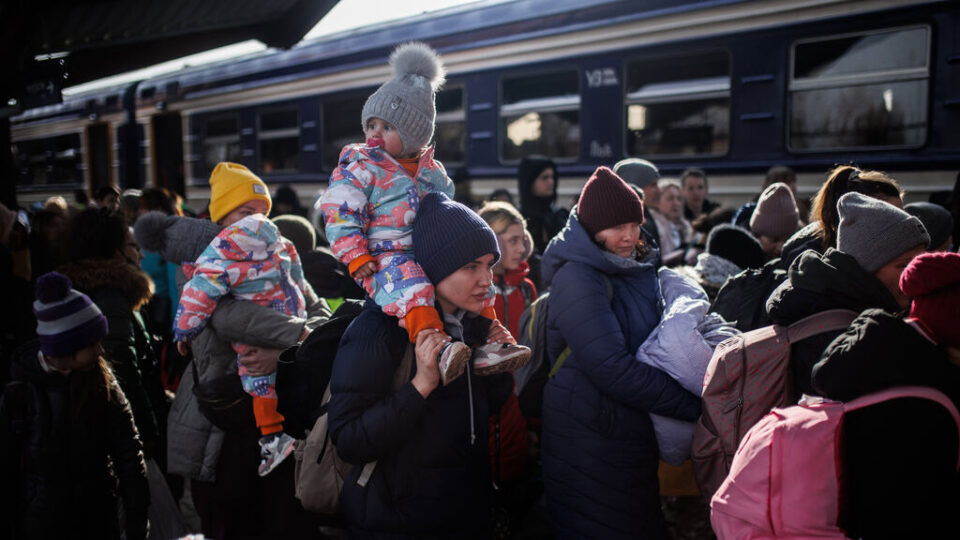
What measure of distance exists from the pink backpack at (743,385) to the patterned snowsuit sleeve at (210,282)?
6.05ft

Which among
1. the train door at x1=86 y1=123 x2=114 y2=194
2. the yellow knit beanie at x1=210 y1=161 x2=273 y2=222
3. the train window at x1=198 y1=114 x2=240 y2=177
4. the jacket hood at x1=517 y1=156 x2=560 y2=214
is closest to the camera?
the yellow knit beanie at x1=210 y1=161 x2=273 y2=222

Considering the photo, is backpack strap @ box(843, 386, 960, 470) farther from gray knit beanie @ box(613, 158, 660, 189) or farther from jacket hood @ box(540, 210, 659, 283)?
gray knit beanie @ box(613, 158, 660, 189)

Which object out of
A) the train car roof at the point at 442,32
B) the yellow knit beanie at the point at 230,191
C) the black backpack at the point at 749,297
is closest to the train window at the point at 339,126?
the train car roof at the point at 442,32

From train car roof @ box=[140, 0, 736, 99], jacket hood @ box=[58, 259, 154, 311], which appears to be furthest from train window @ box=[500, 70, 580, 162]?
jacket hood @ box=[58, 259, 154, 311]

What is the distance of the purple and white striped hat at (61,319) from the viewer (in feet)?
8.53

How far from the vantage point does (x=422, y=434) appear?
1.96 meters

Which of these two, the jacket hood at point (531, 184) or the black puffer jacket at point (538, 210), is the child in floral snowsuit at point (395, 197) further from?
the jacket hood at point (531, 184)

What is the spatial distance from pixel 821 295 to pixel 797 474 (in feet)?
2.07

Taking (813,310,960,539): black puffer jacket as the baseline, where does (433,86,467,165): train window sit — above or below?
above

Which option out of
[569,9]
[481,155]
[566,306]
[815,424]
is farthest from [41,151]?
[815,424]

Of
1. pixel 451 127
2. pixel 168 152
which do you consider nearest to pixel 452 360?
pixel 451 127

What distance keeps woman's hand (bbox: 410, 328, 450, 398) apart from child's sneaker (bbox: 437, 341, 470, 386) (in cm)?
2

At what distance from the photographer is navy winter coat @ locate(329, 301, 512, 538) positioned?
185 cm

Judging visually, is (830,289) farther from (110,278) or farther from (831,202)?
(110,278)
